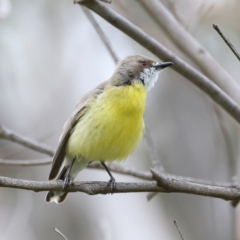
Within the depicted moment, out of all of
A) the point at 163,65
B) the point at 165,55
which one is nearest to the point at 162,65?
the point at 163,65

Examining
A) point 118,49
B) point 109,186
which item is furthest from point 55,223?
point 109,186

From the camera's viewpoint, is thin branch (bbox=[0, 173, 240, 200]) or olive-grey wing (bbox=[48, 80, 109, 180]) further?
olive-grey wing (bbox=[48, 80, 109, 180])

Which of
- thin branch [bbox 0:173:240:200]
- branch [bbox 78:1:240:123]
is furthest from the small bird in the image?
thin branch [bbox 0:173:240:200]

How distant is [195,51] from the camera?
411cm

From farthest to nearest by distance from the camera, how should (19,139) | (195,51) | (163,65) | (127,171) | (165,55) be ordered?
(127,171), (19,139), (163,65), (195,51), (165,55)

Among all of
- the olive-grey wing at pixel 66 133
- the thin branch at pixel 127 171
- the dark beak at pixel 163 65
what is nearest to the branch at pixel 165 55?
the dark beak at pixel 163 65

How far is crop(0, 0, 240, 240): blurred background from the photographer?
7535 mm

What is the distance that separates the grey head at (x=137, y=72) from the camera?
4648 mm

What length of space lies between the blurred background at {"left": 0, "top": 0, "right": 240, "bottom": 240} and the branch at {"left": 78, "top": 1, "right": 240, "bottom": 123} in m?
2.77

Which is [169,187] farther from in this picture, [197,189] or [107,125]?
[107,125]

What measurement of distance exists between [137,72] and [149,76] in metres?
0.13

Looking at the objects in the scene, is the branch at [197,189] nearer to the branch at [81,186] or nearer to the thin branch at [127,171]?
the branch at [81,186]

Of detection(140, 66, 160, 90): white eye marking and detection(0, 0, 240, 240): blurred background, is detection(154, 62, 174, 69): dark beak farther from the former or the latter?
detection(0, 0, 240, 240): blurred background

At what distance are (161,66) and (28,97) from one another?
531 cm
